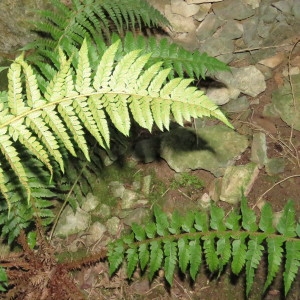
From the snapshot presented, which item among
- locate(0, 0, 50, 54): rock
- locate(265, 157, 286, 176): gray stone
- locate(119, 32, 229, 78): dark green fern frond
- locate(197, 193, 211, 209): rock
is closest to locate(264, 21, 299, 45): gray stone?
locate(265, 157, 286, 176): gray stone

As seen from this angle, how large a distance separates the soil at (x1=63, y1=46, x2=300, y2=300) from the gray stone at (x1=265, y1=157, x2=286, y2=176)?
36 millimetres

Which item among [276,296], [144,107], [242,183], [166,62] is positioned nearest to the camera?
[144,107]

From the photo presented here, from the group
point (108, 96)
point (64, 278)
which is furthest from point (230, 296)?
point (108, 96)

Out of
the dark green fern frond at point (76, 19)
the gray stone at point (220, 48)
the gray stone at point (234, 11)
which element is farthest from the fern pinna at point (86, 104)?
the gray stone at point (234, 11)

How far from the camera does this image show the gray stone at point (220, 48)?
12.1 feet

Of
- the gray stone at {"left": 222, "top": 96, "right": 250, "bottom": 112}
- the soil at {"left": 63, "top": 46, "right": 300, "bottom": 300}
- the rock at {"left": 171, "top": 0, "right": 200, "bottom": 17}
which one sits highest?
the rock at {"left": 171, "top": 0, "right": 200, "bottom": 17}

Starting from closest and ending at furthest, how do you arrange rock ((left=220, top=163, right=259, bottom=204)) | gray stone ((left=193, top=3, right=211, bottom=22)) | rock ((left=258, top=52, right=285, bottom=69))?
rock ((left=220, top=163, right=259, bottom=204))
rock ((left=258, top=52, right=285, bottom=69))
gray stone ((left=193, top=3, right=211, bottom=22))

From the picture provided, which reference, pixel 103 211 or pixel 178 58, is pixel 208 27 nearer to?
pixel 178 58

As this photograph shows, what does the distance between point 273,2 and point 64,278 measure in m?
3.05

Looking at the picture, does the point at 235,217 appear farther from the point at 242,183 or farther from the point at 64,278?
the point at 64,278

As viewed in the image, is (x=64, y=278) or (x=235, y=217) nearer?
(x=235, y=217)

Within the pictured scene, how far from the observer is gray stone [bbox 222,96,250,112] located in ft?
11.4

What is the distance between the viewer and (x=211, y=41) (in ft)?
12.2

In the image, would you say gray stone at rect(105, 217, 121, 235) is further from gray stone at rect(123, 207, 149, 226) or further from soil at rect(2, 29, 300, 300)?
soil at rect(2, 29, 300, 300)
